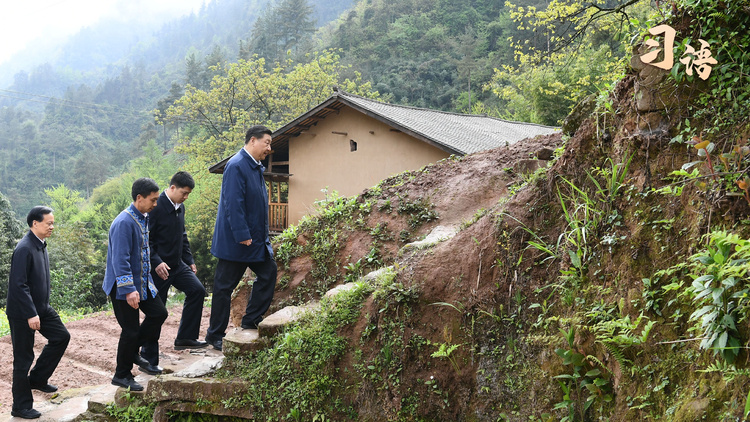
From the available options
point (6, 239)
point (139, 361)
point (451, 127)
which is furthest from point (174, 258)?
point (6, 239)

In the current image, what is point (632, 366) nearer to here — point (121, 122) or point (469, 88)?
point (469, 88)

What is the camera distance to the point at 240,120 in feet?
112

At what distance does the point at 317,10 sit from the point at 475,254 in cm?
10322

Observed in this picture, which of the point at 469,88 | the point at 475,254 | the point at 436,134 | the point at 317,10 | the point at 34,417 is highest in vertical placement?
the point at 317,10

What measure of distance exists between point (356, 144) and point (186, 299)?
12284mm

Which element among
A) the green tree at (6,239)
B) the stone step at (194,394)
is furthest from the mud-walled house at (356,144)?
→ the stone step at (194,394)

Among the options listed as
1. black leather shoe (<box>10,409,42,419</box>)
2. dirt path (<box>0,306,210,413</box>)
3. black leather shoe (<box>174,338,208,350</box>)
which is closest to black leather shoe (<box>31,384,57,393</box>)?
dirt path (<box>0,306,210,413</box>)

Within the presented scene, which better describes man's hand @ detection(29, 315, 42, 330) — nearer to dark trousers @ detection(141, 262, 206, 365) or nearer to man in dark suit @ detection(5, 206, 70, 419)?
man in dark suit @ detection(5, 206, 70, 419)

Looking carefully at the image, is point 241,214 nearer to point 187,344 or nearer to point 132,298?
point 132,298

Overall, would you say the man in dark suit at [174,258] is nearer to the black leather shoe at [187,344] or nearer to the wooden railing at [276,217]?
the black leather shoe at [187,344]

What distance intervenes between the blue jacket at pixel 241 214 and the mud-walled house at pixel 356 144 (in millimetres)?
9435

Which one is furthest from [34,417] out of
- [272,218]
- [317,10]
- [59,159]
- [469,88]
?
[317,10]

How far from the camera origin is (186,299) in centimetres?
621

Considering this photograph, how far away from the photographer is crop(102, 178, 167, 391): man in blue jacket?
205 inches
